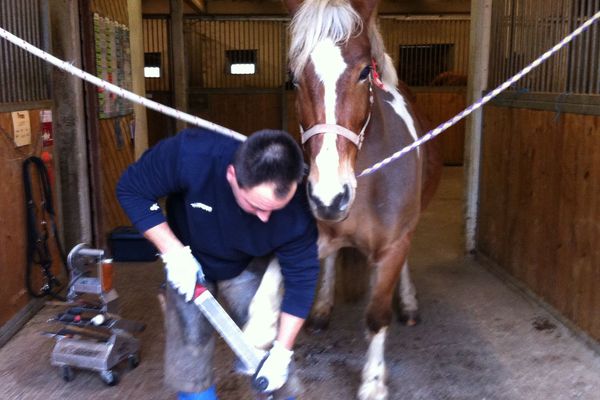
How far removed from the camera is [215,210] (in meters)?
1.88

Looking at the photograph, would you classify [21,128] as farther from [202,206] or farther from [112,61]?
[202,206]

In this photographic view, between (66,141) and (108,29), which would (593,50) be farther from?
(108,29)

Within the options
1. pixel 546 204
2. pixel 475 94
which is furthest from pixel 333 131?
pixel 475 94

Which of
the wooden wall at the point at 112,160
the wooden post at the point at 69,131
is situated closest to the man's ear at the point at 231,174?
the wooden post at the point at 69,131

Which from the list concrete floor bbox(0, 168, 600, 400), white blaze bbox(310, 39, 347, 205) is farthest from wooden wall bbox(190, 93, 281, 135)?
white blaze bbox(310, 39, 347, 205)

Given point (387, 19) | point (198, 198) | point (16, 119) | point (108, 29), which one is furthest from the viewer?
point (387, 19)

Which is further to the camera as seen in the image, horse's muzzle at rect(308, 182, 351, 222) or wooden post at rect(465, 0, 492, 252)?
wooden post at rect(465, 0, 492, 252)

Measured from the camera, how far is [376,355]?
8.75 ft

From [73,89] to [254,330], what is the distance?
8.83ft

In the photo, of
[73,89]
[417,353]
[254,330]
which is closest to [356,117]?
[254,330]

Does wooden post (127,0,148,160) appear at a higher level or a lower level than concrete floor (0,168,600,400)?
higher

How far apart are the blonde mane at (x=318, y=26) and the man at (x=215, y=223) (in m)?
0.51

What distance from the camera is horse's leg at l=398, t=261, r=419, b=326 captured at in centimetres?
349

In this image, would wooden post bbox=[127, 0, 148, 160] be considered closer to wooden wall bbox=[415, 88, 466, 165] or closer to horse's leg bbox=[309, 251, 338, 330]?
horse's leg bbox=[309, 251, 338, 330]
